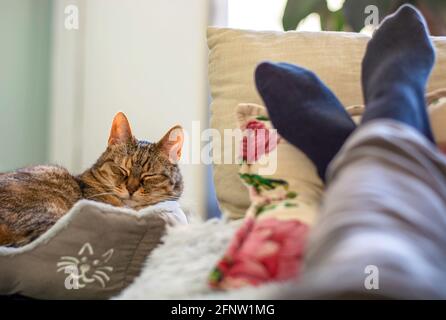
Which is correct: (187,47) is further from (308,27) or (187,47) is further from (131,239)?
(131,239)

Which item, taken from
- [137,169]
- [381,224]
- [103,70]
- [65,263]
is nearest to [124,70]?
[103,70]

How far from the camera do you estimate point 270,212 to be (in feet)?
1.67

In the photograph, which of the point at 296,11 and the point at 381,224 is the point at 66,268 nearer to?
the point at 381,224

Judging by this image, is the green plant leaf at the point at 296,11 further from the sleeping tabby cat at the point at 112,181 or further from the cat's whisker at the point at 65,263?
the cat's whisker at the point at 65,263

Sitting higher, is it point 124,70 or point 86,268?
point 124,70

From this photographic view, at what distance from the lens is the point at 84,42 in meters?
1.74

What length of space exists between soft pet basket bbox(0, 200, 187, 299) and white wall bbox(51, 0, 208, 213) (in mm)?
1012

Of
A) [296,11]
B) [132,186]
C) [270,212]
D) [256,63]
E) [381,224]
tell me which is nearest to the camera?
[381,224]

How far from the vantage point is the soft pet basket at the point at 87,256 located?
650 mm

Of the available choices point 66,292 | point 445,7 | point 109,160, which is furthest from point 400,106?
point 445,7

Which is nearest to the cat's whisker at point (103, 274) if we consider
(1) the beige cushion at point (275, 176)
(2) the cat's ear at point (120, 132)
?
(1) the beige cushion at point (275, 176)

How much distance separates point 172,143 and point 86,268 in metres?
0.54

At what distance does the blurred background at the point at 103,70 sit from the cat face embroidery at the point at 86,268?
0.96 meters
